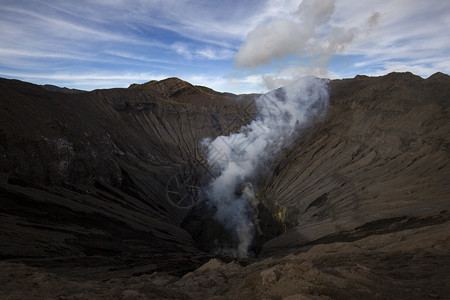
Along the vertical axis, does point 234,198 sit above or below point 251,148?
below

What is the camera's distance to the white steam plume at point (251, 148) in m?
29.5

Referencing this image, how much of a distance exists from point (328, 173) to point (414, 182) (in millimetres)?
8469

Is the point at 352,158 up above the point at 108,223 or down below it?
above

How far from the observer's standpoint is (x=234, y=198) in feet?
109

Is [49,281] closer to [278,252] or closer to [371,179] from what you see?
[278,252]

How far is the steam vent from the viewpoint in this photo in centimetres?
866

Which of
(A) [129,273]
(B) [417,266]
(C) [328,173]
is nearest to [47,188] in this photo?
(A) [129,273]

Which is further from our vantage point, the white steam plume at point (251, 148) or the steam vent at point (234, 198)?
the white steam plume at point (251, 148)

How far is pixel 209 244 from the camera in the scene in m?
26.6

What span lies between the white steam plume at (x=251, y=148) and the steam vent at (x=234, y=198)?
21 cm

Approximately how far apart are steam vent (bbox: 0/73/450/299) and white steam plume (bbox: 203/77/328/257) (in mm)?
208

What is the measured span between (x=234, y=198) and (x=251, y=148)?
9.27 m

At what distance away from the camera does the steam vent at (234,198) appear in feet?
28.4

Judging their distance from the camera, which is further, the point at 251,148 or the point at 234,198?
the point at 251,148
